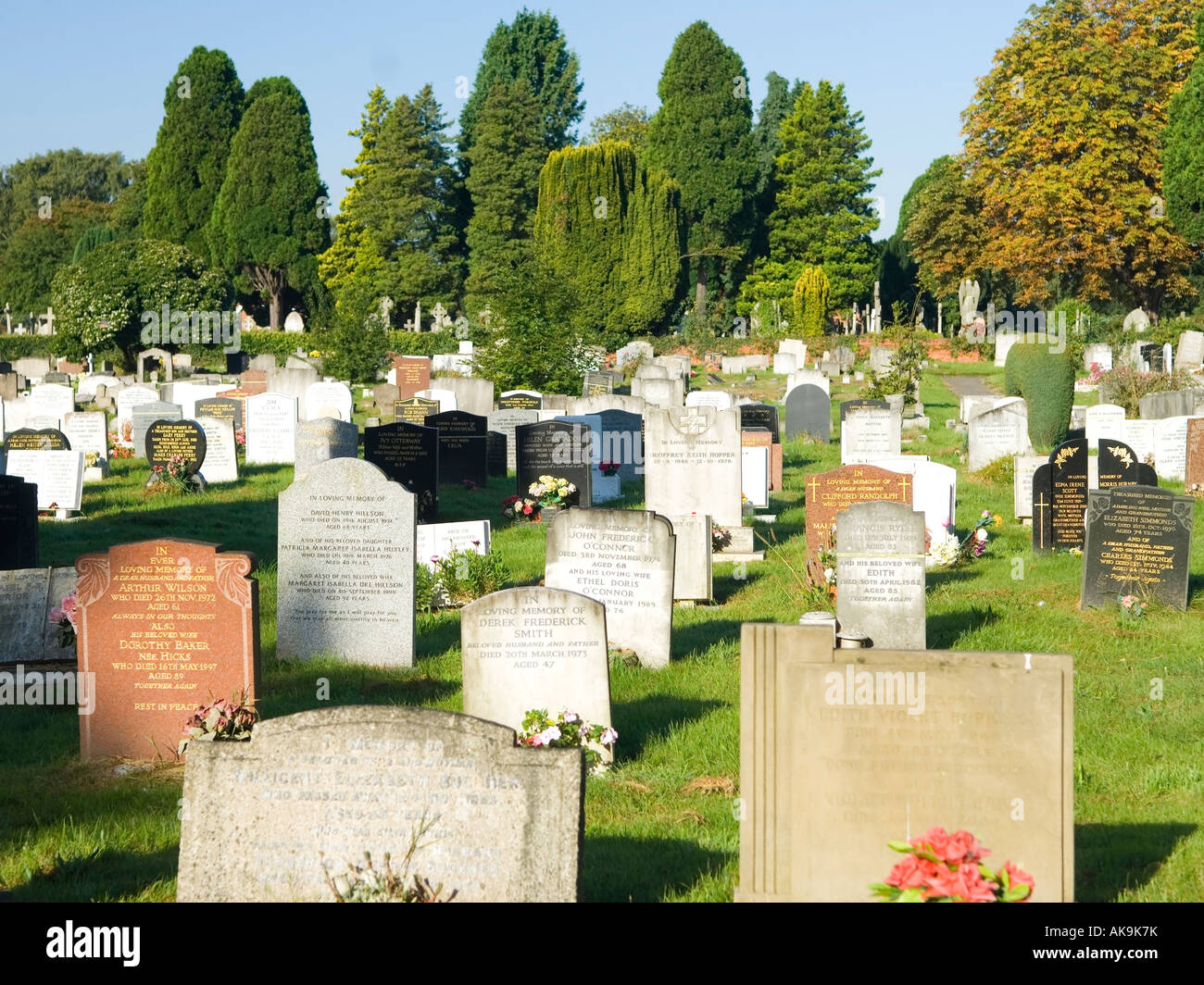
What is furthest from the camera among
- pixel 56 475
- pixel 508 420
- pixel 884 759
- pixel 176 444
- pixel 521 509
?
pixel 508 420

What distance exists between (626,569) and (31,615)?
14.3 feet

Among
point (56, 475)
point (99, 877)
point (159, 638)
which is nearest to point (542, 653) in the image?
point (159, 638)

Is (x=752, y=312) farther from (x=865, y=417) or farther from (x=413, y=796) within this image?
(x=413, y=796)

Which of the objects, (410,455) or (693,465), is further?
(410,455)

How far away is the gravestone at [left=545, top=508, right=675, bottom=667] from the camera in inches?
408

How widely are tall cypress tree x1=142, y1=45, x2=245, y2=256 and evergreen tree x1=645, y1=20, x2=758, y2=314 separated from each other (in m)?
20.1

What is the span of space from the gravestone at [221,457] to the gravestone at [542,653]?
13181 millimetres

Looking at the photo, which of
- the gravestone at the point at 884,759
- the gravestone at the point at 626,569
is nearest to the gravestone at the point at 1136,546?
the gravestone at the point at 626,569

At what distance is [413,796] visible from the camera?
5180mm

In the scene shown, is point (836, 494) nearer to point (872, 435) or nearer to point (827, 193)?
point (872, 435)

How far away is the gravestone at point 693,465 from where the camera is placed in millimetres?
15070

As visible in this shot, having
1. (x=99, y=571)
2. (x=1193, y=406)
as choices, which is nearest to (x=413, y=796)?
(x=99, y=571)

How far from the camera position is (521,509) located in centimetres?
1728

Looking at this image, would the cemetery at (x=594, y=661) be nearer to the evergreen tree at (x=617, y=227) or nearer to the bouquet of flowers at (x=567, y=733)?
the bouquet of flowers at (x=567, y=733)
